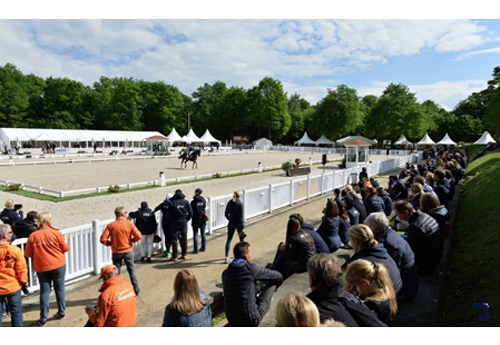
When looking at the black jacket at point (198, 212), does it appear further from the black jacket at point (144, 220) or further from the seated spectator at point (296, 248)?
the seated spectator at point (296, 248)

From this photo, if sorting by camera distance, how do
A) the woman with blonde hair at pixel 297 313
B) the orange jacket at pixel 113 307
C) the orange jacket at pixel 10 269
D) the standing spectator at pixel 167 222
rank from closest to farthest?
1. the woman with blonde hair at pixel 297 313
2. the orange jacket at pixel 113 307
3. the orange jacket at pixel 10 269
4. the standing spectator at pixel 167 222

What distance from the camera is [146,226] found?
7137 millimetres

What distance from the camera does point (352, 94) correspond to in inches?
2645

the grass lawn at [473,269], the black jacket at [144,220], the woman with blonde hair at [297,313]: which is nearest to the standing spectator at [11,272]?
the black jacket at [144,220]

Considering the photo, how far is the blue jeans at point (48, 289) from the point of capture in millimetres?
4715

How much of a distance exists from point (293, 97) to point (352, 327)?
4906 inches

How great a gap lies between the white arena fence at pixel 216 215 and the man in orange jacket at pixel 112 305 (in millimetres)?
3383

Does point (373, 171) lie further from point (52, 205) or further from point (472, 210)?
point (52, 205)

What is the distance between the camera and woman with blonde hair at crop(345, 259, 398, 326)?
9.17 feet

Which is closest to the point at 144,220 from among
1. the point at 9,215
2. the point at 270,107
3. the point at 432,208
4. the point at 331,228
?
the point at 9,215

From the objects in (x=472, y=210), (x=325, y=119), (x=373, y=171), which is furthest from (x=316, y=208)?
(x=325, y=119)

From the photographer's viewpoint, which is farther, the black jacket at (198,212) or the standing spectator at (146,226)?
the black jacket at (198,212)

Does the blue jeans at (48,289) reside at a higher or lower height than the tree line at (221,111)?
lower

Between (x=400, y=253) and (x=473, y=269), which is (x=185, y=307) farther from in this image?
(x=473, y=269)
